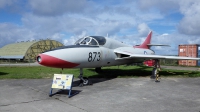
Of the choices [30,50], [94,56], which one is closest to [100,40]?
[94,56]

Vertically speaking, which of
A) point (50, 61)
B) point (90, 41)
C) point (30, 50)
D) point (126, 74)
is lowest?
point (126, 74)

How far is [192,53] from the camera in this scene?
3036 centimetres

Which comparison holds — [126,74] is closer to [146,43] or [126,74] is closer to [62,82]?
[146,43]

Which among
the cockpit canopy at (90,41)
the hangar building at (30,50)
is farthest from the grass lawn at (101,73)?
the hangar building at (30,50)

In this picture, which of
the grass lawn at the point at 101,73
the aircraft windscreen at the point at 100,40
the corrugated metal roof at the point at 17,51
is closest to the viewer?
the aircraft windscreen at the point at 100,40

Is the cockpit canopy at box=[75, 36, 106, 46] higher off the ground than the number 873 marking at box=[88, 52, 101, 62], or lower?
higher

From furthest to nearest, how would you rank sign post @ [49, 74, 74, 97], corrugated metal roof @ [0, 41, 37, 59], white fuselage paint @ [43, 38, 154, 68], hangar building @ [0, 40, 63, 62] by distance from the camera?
corrugated metal roof @ [0, 41, 37, 59]
hangar building @ [0, 40, 63, 62]
white fuselage paint @ [43, 38, 154, 68]
sign post @ [49, 74, 74, 97]

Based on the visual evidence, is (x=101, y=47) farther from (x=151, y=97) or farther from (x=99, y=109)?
(x=99, y=109)

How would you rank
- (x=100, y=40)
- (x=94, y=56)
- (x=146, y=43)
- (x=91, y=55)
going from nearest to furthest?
(x=91, y=55)
(x=94, y=56)
(x=100, y=40)
(x=146, y=43)

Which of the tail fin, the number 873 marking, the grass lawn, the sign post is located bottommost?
the grass lawn

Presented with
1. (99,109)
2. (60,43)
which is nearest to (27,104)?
(99,109)

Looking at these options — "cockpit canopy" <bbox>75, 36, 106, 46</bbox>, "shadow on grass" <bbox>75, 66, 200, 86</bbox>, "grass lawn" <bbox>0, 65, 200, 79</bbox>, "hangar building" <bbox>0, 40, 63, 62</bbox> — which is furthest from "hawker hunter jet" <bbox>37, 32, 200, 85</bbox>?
"hangar building" <bbox>0, 40, 63, 62</bbox>

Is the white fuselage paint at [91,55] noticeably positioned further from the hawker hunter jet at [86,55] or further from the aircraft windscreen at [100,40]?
the aircraft windscreen at [100,40]

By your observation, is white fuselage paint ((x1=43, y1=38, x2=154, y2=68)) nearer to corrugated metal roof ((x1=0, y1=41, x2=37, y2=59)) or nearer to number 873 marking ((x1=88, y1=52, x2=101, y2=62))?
number 873 marking ((x1=88, y1=52, x2=101, y2=62))
